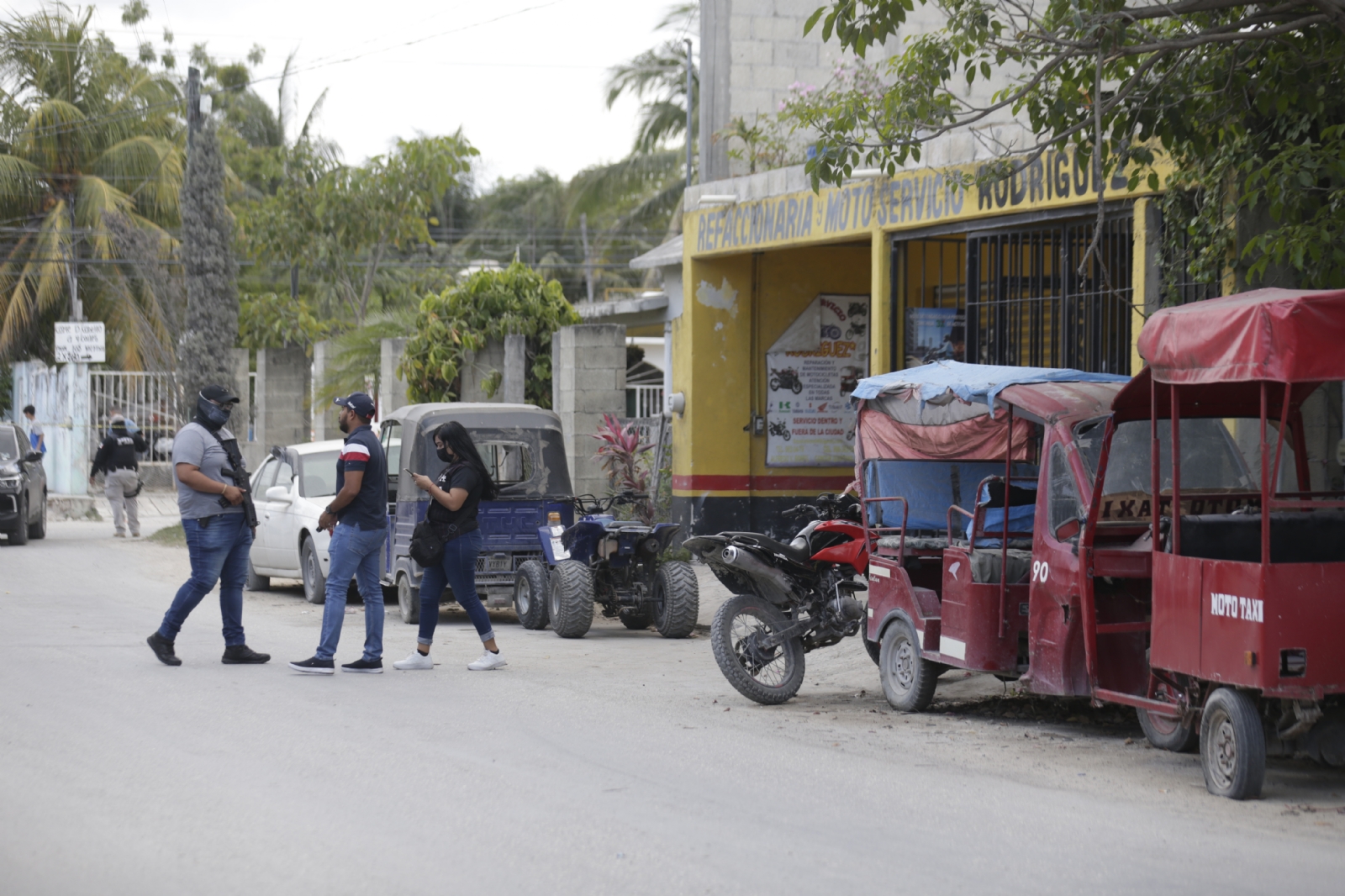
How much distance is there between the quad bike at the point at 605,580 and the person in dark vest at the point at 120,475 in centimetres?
1146

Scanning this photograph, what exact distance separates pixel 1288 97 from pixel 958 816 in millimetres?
5901

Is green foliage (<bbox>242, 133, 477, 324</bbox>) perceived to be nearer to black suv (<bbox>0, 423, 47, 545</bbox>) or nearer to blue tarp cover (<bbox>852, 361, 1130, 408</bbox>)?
black suv (<bbox>0, 423, 47, 545</bbox>)

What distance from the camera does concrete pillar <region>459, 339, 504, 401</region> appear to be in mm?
22047

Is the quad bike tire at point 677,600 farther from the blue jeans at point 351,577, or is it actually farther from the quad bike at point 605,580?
the blue jeans at point 351,577

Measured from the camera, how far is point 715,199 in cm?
1717

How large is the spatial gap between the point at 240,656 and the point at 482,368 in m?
11.8

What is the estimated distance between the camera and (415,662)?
10.7 metres

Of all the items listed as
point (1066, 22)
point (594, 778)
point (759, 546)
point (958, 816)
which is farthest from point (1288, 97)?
point (594, 778)

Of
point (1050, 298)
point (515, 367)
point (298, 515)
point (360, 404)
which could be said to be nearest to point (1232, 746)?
point (360, 404)

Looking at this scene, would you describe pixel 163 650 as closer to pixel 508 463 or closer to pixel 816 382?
pixel 508 463

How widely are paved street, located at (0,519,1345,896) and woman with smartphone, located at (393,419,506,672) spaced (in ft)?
1.20

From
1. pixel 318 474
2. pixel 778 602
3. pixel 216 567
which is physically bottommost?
pixel 778 602

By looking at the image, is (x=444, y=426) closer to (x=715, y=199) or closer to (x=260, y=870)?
(x=260, y=870)

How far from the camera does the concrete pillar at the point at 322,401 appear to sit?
84.0 feet
